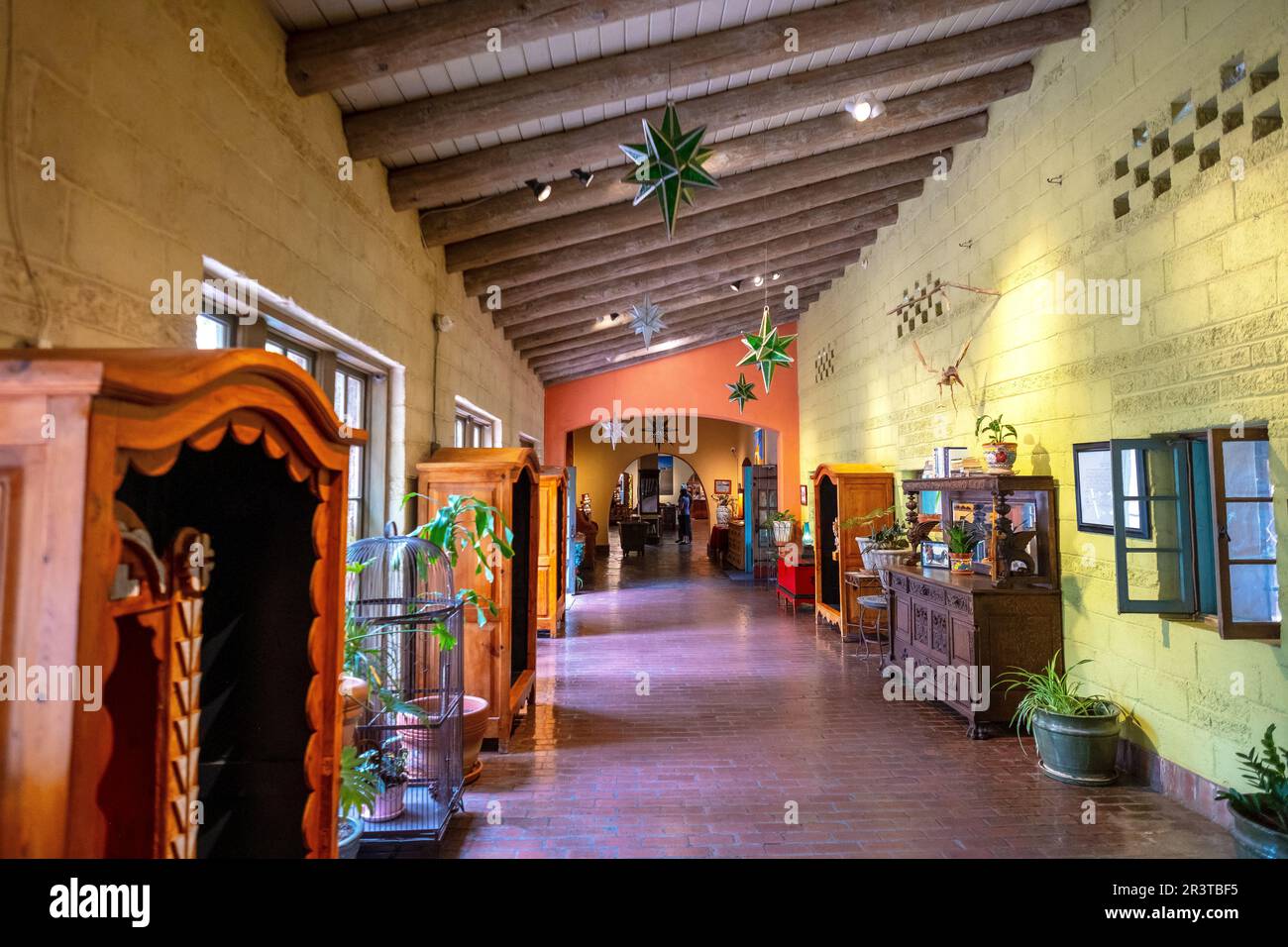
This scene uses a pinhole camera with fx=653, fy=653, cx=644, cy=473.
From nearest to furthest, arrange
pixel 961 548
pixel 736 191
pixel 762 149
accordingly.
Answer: pixel 762 149
pixel 961 548
pixel 736 191

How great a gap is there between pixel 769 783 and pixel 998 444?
9.54ft

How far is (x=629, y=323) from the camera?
9227mm

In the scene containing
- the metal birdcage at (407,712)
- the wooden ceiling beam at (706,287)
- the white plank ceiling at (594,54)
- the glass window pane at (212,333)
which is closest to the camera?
the glass window pane at (212,333)

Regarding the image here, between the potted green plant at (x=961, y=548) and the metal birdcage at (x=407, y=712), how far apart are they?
3.96 meters

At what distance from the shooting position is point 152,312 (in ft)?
6.97

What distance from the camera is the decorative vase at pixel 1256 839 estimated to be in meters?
2.39

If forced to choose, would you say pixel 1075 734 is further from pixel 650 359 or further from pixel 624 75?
pixel 650 359

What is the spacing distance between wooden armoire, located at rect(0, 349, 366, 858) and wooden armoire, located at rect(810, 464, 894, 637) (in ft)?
20.3

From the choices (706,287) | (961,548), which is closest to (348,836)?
(961,548)

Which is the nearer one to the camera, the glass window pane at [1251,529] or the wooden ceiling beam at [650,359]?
the glass window pane at [1251,529]

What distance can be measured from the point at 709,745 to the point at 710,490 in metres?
14.8

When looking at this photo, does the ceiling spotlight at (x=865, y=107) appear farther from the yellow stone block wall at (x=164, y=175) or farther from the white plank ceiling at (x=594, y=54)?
the yellow stone block wall at (x=164, y=175)

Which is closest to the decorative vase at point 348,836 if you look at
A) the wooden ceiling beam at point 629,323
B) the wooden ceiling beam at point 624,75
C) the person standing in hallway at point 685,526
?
the wooden ceiling beam at point 624,75
